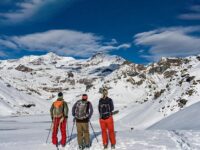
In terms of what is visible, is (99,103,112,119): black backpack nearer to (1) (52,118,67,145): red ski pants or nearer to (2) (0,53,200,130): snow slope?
(1) (52,118,67,145): red ski pants

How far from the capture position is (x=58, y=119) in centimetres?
1831

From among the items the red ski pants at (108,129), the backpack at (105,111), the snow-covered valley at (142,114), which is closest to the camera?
the red ski pants at (108,129)

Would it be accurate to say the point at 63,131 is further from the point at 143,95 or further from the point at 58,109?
the point at 143,95

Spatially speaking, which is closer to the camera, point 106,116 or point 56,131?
point 106,116

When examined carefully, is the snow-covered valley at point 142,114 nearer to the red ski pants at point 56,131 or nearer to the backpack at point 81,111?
the red ski pants at point 56,131


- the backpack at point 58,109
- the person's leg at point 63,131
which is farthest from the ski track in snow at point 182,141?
the backpack at point 58,109

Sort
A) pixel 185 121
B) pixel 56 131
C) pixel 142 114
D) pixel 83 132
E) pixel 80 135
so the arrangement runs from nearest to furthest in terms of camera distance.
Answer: pixel 80 135 < pixel 83 132 < pixel 56 131 < pixel 185 121 < pixel 142 114

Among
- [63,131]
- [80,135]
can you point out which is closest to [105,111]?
[80,135]

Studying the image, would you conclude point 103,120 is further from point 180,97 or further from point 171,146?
point 180,97

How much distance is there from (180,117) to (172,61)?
113750 millimetres

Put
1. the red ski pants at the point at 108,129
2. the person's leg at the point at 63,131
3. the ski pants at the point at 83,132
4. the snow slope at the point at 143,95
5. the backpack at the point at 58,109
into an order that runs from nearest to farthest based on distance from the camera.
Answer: the red ski pants at the point at 108,129 → the ski pants at the point at 83,132 → the person's leg at the point at 63,131 → the backpack at the point at 58,109 → the snow slope at the point at 143,95

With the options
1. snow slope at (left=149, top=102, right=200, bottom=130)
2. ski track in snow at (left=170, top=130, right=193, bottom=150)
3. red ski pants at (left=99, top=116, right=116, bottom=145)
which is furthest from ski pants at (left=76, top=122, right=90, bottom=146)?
snow slope at (left=149, top=102, right=200, bottom=130)

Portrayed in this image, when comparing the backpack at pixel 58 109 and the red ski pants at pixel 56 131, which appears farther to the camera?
the backpack at pixel 58 109

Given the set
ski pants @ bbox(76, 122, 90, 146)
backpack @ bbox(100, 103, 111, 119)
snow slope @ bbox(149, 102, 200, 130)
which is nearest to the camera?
backpack @ bbox(100, 103, 111, 119)
